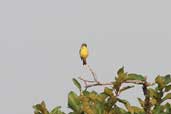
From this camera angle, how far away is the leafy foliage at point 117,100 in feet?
14.3

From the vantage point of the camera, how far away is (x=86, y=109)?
A: 4.31 meters

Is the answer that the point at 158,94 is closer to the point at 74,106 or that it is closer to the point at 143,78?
the point at 143,78

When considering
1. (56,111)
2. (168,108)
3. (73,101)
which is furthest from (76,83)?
(168,108)

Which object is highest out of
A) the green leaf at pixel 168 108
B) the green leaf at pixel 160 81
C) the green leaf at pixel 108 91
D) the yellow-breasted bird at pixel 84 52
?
the yellow-breasted bird at pixel 84 52

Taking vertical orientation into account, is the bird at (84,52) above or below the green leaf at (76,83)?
above

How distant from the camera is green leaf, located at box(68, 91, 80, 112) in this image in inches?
179

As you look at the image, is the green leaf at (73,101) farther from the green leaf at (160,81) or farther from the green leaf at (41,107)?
the green leaf at (160,81)

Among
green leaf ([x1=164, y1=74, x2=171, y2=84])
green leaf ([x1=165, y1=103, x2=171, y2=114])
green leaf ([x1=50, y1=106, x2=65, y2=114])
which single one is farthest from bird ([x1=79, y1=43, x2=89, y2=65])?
green leaf ([x1=165, y1=103, x2=171, y2=114])

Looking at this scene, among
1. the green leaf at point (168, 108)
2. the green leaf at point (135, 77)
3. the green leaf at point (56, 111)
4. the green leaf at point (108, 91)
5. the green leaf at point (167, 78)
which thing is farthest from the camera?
the green leaf at point (56, 111)

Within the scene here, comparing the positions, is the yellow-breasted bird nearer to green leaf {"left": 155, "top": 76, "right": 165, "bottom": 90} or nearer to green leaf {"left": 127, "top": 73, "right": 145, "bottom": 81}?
green leaf {"left": 127, "top": 73, "right": 145, "bottom": 81}

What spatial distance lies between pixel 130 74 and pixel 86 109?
0.54 meters

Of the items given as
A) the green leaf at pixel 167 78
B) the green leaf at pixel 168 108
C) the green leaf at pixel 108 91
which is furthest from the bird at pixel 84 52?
the green leaf at pixel 168 108

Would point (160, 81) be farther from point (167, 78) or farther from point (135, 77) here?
point (135, 77)

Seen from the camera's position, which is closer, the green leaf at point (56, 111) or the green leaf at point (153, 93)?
the green leaf at point (153, 93)
